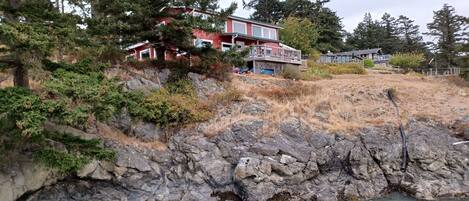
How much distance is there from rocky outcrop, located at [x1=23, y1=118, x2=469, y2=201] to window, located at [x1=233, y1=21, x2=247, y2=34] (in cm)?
1680

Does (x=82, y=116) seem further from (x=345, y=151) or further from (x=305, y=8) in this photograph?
(x=305, y=8)

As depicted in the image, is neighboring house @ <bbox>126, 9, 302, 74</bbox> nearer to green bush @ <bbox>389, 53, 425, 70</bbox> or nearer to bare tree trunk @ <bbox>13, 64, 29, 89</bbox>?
bare tree trunk @ <bbox>13, 64, 29, 89</bbox>

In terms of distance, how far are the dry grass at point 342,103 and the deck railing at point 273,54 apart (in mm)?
4179

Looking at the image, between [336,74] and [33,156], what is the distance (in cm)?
2870

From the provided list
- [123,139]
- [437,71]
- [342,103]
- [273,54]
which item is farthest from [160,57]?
[437,71]

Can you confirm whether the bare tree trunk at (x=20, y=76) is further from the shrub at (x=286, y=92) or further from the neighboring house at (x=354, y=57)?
the neighboring house at (x=354, y=57)

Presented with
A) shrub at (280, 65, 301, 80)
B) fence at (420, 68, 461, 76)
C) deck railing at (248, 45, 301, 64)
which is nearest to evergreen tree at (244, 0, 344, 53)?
fence at (420, 68, 461, 76)

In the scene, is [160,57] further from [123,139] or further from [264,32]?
[264,32]

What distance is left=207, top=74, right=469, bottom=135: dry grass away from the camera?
20391 millimetres

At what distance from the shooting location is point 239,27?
3512 centimetres

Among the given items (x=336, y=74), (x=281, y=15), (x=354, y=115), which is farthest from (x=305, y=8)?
(x=354, y=115)

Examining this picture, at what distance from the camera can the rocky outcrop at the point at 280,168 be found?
51.7ft

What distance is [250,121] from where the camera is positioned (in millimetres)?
19250

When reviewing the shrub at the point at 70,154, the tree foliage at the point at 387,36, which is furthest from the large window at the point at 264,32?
the tree foliage at the point at 387,36
